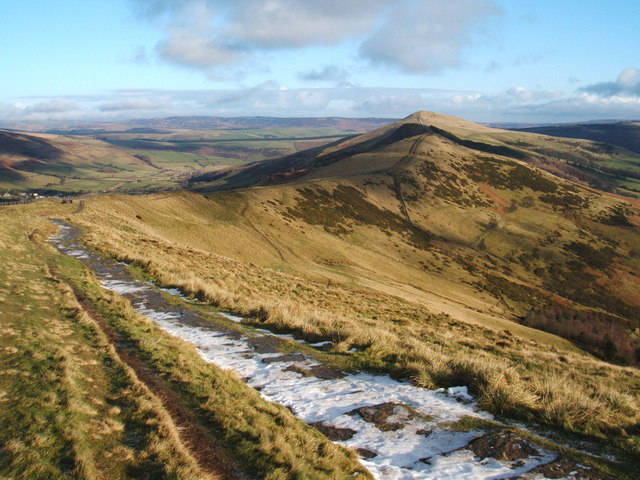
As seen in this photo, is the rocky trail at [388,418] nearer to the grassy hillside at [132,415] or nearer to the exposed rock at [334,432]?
the exposed rock at [334,432]

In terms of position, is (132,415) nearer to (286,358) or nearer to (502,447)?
(286,358)

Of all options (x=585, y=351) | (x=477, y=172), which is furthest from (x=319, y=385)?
(x=477, y=172)

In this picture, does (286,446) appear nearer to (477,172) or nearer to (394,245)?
(394,245)

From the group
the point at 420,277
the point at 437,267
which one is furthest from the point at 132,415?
the point at 437,267

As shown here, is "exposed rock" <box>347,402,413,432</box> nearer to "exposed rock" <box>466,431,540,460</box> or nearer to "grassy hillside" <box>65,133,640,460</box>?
"exposed rock" <box>466,431,540,460</box>

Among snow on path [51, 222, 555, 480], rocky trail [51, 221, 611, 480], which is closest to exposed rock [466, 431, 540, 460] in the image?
rocky trail [51, 221, 611, 480]

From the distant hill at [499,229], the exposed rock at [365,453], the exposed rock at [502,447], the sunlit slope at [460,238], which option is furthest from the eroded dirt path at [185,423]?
the distant hill at [499,229]
